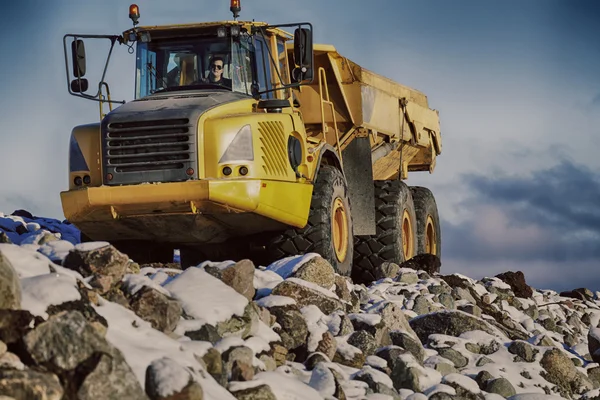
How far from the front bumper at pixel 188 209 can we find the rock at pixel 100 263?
132 inches

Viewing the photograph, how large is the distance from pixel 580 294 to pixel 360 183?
576cm

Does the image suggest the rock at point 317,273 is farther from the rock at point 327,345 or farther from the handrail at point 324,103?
the handrail at point 324,103

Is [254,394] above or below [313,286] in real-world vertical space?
below

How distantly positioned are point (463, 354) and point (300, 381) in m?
2.65

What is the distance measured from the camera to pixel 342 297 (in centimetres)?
1048

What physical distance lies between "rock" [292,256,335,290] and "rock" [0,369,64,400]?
477 cm

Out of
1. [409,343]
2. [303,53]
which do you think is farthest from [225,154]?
[409,343]

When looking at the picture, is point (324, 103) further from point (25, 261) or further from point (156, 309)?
point (25, 261)

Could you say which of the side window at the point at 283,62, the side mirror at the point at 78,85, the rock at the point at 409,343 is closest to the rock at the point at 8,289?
A: the rock at the point at 409,343

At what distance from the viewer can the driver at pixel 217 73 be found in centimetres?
1218

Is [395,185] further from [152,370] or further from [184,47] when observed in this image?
[152,370]

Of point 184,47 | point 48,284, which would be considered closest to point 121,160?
point 184,47

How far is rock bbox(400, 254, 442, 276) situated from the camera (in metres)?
14.7

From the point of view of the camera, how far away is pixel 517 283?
15.8 m
